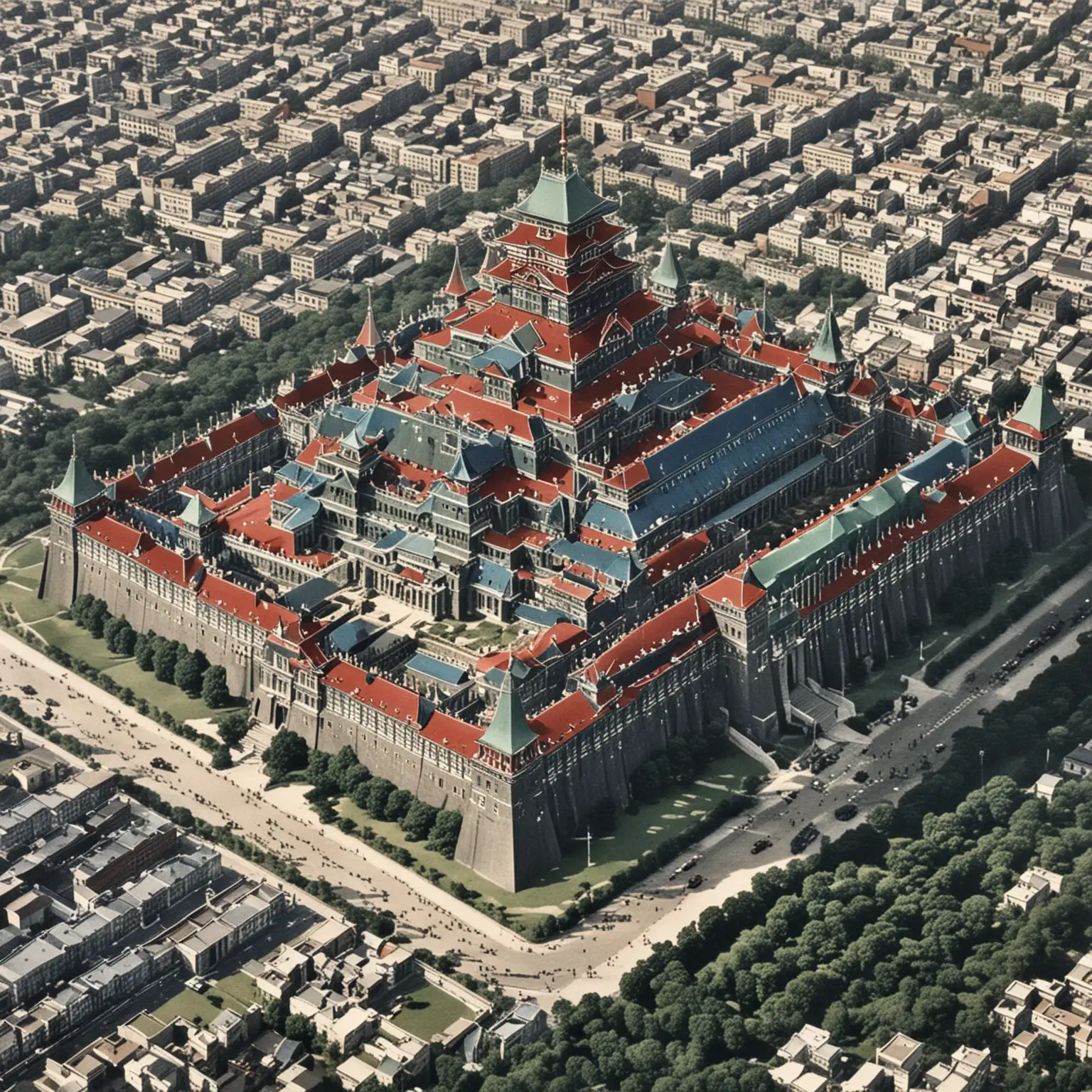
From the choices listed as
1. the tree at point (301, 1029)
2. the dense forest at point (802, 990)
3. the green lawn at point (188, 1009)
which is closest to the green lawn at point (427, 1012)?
the dense forest at point (802, 990)

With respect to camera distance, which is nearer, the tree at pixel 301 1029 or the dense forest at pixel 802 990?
the dense forest at pixel 802 990

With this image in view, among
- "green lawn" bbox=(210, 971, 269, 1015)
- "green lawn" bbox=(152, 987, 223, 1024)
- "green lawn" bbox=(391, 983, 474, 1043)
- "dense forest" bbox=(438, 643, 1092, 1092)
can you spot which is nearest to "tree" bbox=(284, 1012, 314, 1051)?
"green lawn" bbox=(210, 971, 269, 1015)

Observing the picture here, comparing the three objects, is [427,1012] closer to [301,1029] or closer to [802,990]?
[301,1029]

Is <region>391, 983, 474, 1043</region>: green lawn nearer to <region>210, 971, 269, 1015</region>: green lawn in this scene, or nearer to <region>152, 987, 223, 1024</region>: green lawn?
<region>210, 971, 269, 1015</region>: green lawn

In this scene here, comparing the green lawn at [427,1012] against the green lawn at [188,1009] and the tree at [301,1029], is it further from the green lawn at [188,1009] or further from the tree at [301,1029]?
the green lawn at [188,1009]

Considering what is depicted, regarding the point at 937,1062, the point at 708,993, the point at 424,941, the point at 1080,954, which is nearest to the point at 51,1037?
the point at 424,941

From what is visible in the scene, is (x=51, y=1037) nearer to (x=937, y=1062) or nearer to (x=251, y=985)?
(x=251, y=985)

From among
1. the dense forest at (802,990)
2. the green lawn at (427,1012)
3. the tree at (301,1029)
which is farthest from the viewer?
the green lawn at (427,1012)
